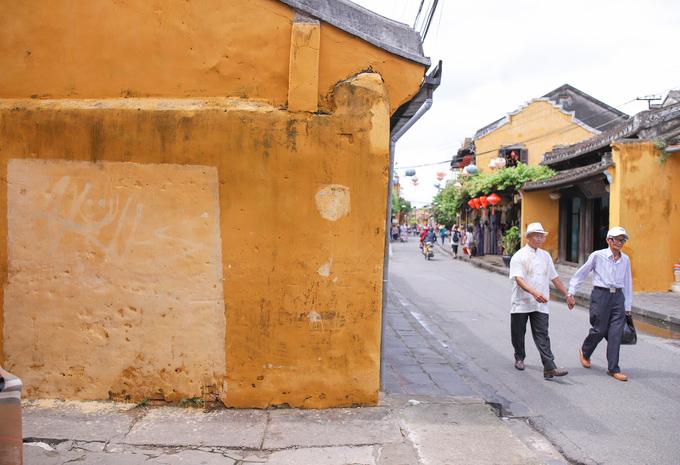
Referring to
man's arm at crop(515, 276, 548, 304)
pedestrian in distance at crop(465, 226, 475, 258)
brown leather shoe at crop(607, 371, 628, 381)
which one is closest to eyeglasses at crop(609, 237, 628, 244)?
man's arm at crop(515, 276, 548, 304)

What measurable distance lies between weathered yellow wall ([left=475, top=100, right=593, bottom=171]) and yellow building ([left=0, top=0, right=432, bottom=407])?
34.9 meters

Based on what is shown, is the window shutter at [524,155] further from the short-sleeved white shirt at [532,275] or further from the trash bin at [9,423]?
the trash bin at [9,423]

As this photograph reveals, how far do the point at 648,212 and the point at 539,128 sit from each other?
945 inches

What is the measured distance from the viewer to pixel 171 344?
5.25 meters

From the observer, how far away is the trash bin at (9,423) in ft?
9.72

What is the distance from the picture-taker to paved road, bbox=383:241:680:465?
494 cm

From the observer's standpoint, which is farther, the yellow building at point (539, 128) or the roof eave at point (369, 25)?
the yellow building at point (539, 128)

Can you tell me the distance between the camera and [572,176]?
18750 millimetres

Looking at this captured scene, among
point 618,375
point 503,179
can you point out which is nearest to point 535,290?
point 618,375

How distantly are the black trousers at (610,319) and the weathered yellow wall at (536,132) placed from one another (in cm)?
3221

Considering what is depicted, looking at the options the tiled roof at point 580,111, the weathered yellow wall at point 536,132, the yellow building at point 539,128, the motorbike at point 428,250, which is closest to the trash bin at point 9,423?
the motorbike at point 428,250

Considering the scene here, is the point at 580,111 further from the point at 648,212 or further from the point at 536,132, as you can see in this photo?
the point at 648,212

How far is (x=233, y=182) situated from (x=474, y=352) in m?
4.82

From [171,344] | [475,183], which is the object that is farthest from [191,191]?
[475,183]
